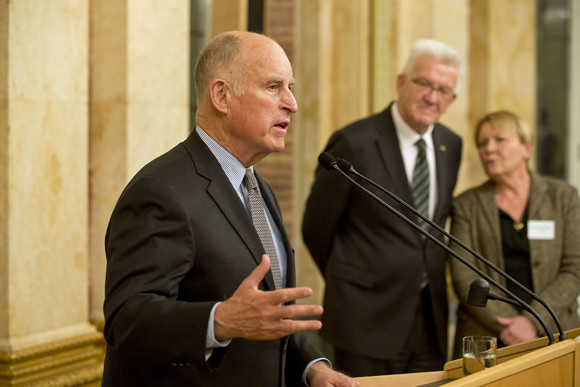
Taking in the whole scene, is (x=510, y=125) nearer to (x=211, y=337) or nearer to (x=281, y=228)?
(x=281, y=228)

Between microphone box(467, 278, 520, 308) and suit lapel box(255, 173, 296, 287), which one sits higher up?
suit lapel box(255, 173, 296, 287)

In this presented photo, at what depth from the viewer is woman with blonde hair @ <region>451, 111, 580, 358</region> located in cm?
353

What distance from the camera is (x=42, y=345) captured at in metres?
3.19

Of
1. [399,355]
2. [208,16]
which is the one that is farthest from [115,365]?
[208,16]

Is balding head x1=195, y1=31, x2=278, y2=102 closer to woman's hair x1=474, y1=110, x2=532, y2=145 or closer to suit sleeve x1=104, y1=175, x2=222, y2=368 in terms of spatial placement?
suit sleeve x1=104, y1=175, x2=222, y2=368

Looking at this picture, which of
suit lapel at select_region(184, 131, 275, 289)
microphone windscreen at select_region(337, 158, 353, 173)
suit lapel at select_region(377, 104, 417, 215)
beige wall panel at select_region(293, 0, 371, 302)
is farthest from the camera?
beige wall panel at select_region(293, 0, 371, 302)

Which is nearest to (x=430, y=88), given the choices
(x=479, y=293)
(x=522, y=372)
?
(x=479, y=293)

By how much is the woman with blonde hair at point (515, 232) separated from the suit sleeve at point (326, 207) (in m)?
0.61

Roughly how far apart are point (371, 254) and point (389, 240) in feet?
0.34

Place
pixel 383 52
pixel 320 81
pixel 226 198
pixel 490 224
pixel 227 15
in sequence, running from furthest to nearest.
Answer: pixel 383 52 < pixel 320 81 < pixel 227 15 < pixel 490 224 < pixel 226 198

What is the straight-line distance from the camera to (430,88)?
3.60 m

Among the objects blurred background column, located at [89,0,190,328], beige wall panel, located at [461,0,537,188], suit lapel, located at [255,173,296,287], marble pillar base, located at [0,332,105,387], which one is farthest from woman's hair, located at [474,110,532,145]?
beige wall panel, located at [461,0,537,188]

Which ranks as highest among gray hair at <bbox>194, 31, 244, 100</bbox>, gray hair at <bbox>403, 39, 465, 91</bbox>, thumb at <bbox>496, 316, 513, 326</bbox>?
gray hair at <bbox>403, 39, 465, 91</bbox>

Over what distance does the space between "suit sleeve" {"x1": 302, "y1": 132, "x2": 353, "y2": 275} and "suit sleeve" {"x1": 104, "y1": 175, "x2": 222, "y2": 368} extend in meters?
1.65
